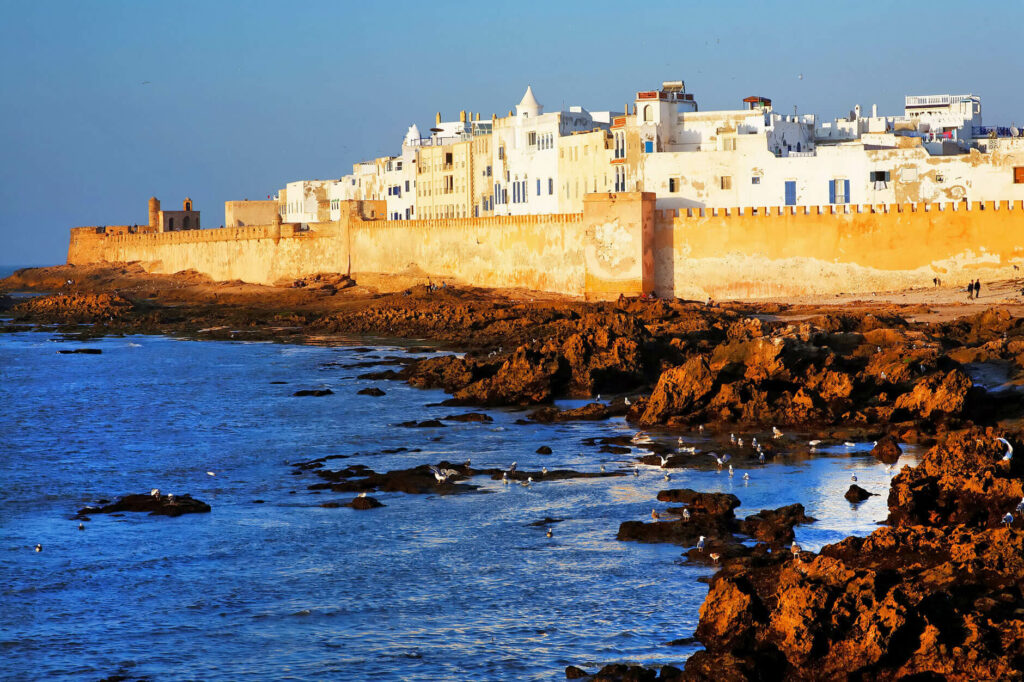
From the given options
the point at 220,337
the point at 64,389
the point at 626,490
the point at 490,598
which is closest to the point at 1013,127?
the point at 220,337

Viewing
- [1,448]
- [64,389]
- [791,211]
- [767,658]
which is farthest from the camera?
[791,211]

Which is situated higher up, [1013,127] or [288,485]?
[1013,127]

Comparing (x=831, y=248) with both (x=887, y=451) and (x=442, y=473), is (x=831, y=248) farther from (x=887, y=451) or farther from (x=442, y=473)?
(x=442, y=473)

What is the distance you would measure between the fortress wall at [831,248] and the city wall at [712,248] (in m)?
0.03

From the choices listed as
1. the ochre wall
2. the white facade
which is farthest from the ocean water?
the ochre wall

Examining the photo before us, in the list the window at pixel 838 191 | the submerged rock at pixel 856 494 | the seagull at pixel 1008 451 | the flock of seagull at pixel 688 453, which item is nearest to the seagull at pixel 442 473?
the flock of seagull at pixel 688 453

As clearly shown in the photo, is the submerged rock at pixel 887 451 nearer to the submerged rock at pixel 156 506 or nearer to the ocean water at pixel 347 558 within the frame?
the ocean water at pixel 347 558

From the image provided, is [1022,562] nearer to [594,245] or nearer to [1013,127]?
[594,245]

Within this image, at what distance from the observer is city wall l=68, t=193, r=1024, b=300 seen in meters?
35.1

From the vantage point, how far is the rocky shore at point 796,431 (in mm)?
8445

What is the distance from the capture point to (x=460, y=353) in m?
30.7

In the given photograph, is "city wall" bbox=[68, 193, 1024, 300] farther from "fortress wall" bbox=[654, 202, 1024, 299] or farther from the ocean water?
the ocean water

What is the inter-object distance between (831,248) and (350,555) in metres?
27.4

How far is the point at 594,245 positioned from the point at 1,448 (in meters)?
23.6
